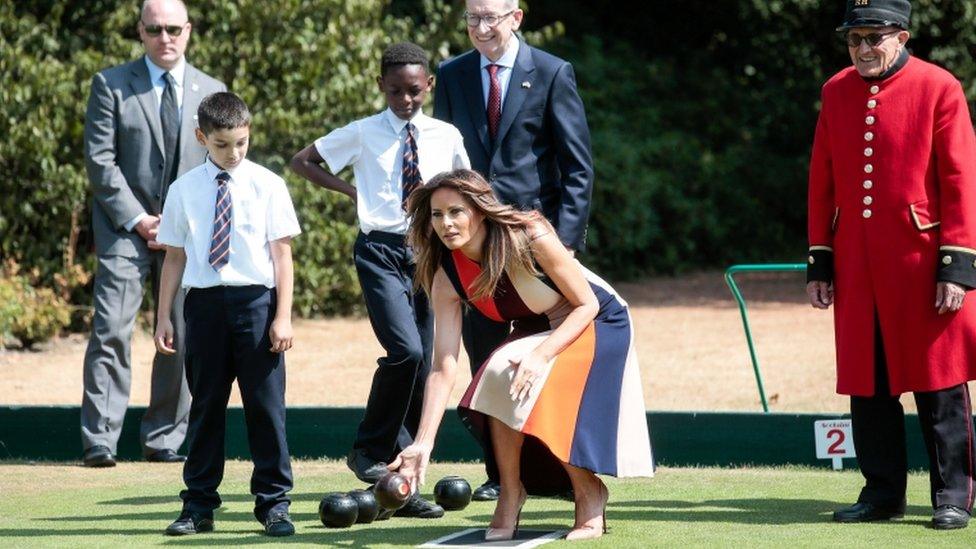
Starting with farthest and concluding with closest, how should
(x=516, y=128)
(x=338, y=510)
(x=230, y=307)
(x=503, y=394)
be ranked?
(x=516, y=128), (x=230, y=307), (x=338, y=510), (x=503, y=394)

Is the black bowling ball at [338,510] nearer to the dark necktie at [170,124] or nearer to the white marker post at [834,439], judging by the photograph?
the white marker post at [834,439]

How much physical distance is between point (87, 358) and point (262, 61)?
5.86 meters

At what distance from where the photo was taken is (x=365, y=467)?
706cm

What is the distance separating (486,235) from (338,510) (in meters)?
1.17

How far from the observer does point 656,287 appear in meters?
18.7

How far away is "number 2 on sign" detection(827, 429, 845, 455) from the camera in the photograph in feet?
25.8

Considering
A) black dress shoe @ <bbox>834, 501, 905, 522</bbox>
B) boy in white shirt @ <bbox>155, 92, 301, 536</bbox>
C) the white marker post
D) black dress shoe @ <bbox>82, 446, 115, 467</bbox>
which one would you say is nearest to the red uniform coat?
black dress shoe @ <bbox>834, 501, 905, 522</bbox>

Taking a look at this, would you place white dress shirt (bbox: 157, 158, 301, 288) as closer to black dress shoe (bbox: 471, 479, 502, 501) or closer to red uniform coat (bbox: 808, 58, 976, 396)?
black dress shoe (bbox: 471, 479, 502, 501)

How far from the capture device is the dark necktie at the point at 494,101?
7.21 meters

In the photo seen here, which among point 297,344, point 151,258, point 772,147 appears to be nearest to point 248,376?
point 151,258

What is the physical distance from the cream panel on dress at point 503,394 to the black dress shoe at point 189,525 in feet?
3.90

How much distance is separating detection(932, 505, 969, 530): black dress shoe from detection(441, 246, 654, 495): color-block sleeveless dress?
111 centimetres

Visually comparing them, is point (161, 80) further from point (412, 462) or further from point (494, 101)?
point (412, 462)

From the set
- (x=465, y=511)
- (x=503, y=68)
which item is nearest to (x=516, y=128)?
(x=503, y=68)
